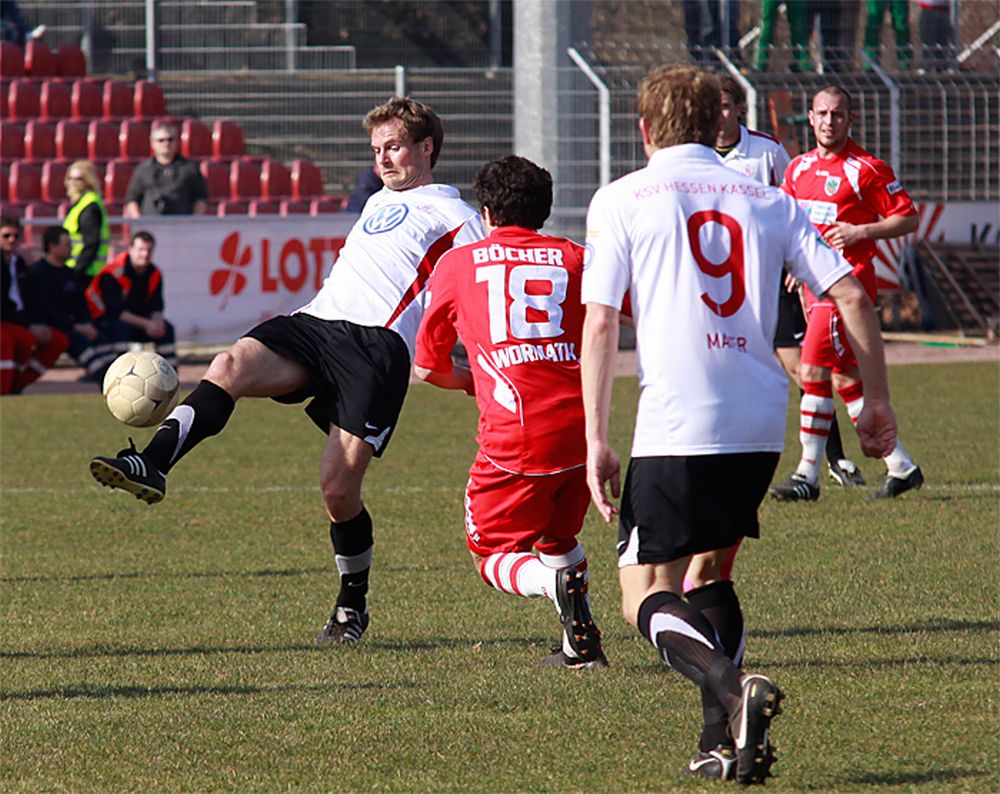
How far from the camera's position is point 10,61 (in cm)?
2130

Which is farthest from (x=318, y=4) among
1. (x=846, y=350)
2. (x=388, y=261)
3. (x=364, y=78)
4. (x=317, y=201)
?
(x=388, y=261)

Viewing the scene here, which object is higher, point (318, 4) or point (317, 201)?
point (318, 4)

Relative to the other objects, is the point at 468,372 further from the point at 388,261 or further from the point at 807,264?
the point at 807,264

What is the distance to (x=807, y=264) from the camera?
3947 mm

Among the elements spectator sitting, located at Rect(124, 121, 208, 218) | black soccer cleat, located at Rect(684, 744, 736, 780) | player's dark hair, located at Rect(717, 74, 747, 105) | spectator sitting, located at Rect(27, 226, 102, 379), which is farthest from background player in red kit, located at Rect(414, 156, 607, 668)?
spectator sitting, located at Rect(124, 121, 208, 218)

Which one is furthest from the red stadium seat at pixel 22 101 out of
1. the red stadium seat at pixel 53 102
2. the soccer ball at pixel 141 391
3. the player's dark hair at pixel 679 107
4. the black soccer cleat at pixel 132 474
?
the player's dark hair at pixel 679 107

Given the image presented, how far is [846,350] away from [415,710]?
4766mm

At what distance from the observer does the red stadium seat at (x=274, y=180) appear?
66.7 ft

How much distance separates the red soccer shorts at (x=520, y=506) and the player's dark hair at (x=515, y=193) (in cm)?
76

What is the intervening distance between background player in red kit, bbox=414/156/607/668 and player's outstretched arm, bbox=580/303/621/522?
126 cm

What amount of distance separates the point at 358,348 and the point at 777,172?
13.7 ft

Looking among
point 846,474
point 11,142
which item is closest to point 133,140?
point 11,142

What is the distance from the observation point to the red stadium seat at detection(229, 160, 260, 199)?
20219 millimetres

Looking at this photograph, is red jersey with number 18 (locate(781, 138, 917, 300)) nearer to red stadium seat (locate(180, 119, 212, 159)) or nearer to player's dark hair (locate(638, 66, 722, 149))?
player's dark hair (locate(638, 66, 722, 149))
